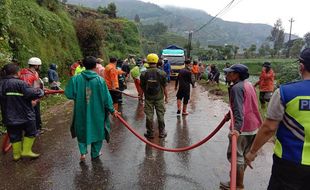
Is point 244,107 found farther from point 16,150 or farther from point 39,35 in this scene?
point 39,35

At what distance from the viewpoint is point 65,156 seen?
653cm

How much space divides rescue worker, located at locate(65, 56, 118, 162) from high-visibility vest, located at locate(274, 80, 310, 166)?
3677 mm

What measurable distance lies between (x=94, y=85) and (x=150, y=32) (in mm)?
128866

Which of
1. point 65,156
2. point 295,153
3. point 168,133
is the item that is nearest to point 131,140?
point 168,133

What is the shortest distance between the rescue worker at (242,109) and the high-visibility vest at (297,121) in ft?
5.21

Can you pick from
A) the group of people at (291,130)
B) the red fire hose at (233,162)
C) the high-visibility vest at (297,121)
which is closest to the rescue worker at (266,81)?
the red fire hose at (233,162)

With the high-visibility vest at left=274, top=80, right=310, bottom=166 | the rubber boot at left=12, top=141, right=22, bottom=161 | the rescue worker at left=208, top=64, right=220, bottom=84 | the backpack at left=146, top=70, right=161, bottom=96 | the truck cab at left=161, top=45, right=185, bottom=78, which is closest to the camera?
the high-visibility vest at left=274, top=80, right=310, bottom=166

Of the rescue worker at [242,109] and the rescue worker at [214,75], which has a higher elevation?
the rescue worker at [242,109]

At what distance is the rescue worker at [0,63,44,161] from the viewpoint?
5.93 metres

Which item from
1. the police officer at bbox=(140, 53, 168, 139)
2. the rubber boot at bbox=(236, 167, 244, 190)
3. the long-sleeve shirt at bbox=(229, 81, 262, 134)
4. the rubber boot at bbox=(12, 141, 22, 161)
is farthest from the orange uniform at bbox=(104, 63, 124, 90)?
the rubber boot at bbox=(236, 167, 244, 190)

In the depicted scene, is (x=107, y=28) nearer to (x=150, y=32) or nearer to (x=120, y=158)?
(x=120, y=158)

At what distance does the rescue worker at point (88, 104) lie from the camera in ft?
19.4

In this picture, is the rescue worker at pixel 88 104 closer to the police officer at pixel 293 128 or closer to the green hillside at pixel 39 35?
the police officer at pixel 293 128

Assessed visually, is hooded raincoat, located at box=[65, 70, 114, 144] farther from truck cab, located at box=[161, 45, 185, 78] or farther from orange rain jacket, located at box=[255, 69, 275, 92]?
truck cab, located at box=[161, 45, 185, 78]
